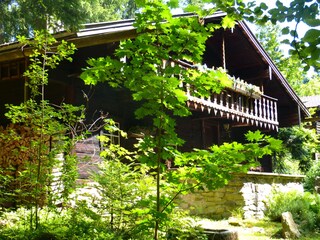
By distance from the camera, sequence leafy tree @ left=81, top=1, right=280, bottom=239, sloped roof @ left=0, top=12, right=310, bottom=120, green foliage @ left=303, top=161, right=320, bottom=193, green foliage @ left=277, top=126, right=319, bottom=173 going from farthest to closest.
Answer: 1. green foliage @ left=277, top=126, right=319, bottom=173
2. green foliage @ left=303, top=161, right=320, bottom=193
3. sloped roof @ left=0, top=12, right=310, bottom=120
4. leafy tree @ left=81, top=1, right=280, bottom=239

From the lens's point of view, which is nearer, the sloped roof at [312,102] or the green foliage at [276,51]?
the sloped roof at [312,102]

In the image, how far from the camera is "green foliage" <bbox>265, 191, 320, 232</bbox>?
8.95 m

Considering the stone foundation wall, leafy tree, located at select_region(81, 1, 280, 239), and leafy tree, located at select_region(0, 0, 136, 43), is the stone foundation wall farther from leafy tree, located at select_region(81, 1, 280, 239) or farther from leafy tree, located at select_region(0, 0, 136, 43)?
leafy tree, located at select_region(81, 1, 280, 239)

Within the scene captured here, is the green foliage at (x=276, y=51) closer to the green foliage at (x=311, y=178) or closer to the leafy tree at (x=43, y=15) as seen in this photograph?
the green foliage at (x=311, y=178)

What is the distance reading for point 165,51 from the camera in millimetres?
3488

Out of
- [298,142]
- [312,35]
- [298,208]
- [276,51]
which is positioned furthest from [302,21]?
[276,51]

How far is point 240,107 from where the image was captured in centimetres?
1362

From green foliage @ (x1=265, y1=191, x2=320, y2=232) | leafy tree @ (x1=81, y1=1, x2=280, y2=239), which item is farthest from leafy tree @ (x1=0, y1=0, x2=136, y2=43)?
green foliage @ (x1=265, y1=191, x2=320, y2=232)

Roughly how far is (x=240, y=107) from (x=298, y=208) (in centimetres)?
489

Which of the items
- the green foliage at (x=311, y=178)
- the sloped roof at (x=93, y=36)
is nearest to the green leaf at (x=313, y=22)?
the sloped roof at (x=93, y=36)

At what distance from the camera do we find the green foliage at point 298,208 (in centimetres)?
895

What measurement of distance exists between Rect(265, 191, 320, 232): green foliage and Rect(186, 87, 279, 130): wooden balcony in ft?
10.1

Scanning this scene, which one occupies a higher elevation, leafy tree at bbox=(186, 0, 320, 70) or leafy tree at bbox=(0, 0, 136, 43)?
leafy tree at bbox=(0, 0, 136, 43)

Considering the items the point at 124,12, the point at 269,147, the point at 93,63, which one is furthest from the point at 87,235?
the point at 124,12
